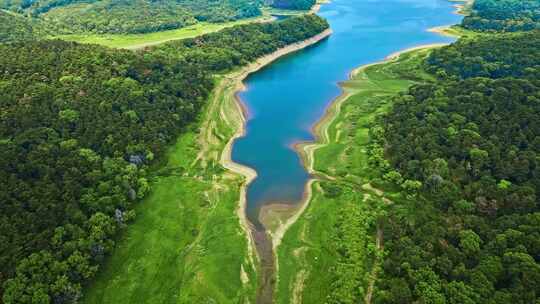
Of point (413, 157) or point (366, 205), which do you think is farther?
point (413, 157)

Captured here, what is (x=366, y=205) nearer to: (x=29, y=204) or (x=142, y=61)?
(x=29, y=204)

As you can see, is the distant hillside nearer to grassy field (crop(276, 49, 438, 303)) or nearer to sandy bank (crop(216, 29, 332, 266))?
sandy bank (crop(216, 29, 332, 266))

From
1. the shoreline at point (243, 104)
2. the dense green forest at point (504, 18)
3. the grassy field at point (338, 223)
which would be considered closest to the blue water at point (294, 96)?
the shoreline at point (243, 104)

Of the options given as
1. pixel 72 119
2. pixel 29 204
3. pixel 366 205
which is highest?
pixel 72 119

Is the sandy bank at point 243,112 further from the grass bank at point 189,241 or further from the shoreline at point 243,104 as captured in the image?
the grass bank at point 189,241

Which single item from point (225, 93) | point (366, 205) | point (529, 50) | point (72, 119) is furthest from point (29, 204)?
point (529, 50)

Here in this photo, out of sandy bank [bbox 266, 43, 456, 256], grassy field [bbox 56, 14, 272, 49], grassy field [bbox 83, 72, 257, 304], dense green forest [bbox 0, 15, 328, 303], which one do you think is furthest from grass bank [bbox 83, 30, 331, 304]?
grassy field [bbox 56, 14, 272, 49]

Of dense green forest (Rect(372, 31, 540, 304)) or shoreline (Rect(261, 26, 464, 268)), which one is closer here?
dense green forest (Rect(372, 31, 540, 304))
